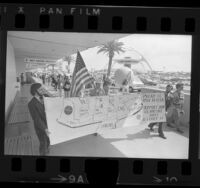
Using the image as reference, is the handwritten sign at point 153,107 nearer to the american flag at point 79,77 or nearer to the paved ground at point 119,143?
the paved ground at point 119,143

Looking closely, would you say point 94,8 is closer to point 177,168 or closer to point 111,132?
point 111,132

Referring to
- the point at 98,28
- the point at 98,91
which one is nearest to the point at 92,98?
the point at 98,91

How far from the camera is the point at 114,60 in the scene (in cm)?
169

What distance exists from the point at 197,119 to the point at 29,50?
1.01 metres

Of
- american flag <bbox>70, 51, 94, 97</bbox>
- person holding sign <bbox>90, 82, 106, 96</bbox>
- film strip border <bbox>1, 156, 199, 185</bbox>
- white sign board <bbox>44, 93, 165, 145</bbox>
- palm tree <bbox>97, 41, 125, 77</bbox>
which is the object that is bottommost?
film strip border <bbox>1, 156, 199, 185</bbox>

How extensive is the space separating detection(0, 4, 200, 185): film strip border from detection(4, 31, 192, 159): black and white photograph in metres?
0.04

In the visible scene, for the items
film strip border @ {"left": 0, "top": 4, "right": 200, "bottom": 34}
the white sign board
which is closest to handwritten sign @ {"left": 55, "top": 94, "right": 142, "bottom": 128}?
the white sign board

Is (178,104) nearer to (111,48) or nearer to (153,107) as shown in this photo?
(153,107)

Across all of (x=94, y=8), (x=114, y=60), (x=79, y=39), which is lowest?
(x=114, y=60)

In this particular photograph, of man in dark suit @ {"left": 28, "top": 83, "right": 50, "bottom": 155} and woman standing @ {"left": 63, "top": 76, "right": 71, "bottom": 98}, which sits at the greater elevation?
woman standing @ {"left": 63, "top": 76, "right": 71, "bottom": 98}

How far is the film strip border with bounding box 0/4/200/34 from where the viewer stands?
167 centimetres

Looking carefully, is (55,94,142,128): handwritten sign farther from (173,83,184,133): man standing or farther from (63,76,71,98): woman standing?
(173,83,184,133): man standing

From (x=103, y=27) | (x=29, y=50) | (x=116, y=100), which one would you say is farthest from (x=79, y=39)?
(x=116, y=100)

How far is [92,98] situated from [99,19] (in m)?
0.44
